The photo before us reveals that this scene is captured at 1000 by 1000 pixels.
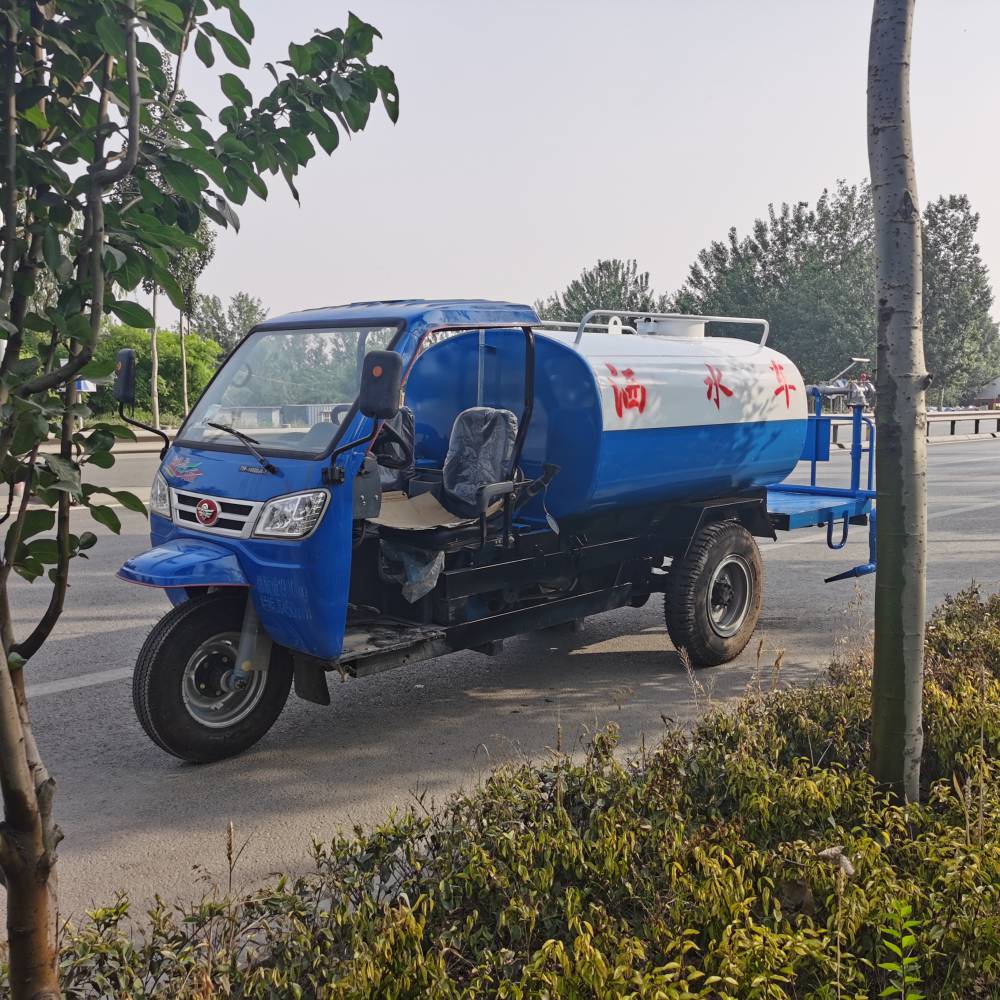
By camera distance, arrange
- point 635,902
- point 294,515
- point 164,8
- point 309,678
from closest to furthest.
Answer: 1. point 164,8
2. point 635,902
3. point 294,515
4. point 309,678

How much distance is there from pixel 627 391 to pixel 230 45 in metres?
4.25

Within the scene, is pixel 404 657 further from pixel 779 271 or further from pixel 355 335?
pixel 779 271

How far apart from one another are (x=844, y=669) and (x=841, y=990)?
2.79 meters

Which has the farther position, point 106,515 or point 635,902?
point 635,902

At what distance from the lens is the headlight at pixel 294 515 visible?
4715 mm

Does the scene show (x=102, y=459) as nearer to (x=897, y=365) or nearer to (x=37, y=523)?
(x=37, y=523)

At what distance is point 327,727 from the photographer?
212 inches

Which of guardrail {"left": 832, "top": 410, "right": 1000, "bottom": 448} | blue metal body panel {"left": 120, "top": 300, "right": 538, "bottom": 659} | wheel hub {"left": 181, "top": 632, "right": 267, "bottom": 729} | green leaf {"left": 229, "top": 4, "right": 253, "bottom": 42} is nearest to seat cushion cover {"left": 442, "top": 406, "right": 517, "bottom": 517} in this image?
blue metal body panel {"left": 120, "top": 300, "right": 538, "bottom": 659}

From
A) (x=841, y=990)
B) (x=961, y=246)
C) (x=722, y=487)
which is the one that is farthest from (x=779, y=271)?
(x=841, y=990)

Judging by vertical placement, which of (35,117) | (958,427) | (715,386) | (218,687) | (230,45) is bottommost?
(218,687)

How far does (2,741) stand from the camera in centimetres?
194

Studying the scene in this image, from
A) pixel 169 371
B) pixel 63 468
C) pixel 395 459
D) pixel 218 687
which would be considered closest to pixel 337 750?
pixel 218 687

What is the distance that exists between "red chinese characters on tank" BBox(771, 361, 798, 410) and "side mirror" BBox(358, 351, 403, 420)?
11.6ft

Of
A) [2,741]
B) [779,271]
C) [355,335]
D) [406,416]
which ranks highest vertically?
[779,271]
